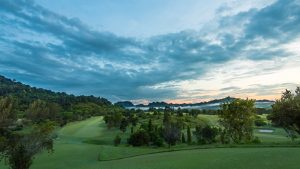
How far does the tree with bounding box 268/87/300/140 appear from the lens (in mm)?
46500

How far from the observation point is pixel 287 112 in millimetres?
47188

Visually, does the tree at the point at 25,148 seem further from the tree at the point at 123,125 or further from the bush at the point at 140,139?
the tree at the point at 123,125

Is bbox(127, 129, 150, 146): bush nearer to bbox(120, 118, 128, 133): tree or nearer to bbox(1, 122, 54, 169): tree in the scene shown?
bbox(120, 118, 128, 133): tree

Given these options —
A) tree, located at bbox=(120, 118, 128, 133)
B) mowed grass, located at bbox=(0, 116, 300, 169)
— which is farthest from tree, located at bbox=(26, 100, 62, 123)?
mowed grass, located at bbox=(0, 116, 300, 169)

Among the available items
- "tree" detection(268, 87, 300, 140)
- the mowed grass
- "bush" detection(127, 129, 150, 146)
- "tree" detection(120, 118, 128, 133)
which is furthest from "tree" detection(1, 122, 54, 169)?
"tree" detection(120, 118, 128, 133)

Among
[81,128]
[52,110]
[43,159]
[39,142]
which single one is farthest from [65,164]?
[52,110]

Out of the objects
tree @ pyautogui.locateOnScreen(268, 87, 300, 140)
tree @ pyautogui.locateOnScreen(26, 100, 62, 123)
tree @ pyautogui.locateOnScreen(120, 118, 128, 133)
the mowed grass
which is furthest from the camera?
tree @ pyautogui.locateOnScreen(26, 100, 62, 123)

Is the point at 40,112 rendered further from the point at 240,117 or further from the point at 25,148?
the point at 25,148

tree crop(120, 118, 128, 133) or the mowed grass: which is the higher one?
tree crop(120, 118, 128, 133)

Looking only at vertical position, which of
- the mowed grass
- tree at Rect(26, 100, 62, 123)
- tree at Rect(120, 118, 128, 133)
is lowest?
the mowed grass

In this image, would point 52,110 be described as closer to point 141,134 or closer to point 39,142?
point 141,134

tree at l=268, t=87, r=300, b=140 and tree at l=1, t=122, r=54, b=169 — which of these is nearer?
tree at l=1, t=122, r=54, b=169

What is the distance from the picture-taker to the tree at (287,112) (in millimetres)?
46500

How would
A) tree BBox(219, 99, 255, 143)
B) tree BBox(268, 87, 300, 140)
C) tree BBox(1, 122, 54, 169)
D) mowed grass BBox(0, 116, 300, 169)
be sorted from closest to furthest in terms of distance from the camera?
mowed grass BBox(0, 116, 300, 169) → tree BBox(1, 122, 54, 169) → tree BBox(268, 87, 300, 140) → tree BBox(219, 99, 255, 143)
